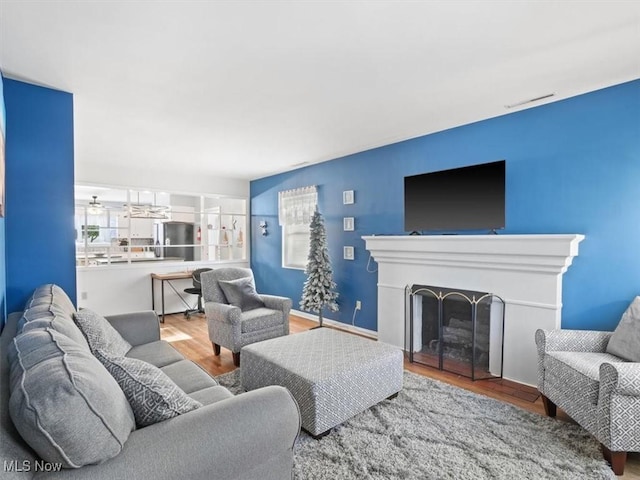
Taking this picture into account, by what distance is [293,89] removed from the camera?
101 inches

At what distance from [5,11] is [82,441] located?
206cm

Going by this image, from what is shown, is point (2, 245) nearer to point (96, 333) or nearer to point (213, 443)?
point (96, 333)

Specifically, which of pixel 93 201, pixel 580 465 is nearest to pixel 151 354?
pixel 580 465

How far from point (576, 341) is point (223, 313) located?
292 centimetres

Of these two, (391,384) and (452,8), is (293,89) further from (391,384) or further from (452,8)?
(391,384)

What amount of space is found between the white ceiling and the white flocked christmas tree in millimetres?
1473

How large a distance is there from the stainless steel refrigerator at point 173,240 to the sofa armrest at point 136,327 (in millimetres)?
3238

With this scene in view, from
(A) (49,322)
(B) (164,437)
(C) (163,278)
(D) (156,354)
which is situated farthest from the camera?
(C) (163,278)

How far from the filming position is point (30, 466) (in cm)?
87

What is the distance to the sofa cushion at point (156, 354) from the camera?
2.25 meters

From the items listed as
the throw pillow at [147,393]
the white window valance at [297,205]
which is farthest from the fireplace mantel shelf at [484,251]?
the throw pillow at [147,393]

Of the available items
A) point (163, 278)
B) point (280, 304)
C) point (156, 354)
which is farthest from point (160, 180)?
point (156, 354)

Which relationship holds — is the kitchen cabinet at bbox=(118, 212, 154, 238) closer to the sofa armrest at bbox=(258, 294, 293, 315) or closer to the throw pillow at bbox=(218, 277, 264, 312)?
the throw pillow at bbox=(218, 277, 264, 312)

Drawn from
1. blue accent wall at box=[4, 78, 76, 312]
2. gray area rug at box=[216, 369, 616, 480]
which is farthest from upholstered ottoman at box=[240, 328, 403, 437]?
blue accent wall at box=[4, 78, 76, 312]
